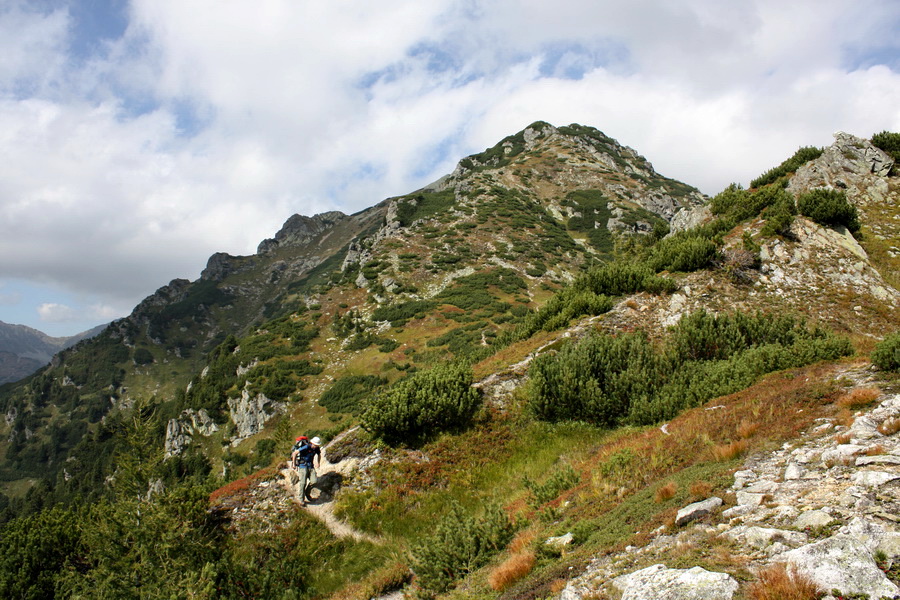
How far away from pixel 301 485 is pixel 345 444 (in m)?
1.74

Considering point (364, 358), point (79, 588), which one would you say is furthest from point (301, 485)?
point (364, 358)

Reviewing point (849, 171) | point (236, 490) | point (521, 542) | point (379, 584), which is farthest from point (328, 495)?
point (849, 171)

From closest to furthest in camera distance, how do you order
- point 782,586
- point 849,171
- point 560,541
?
point 782,586
point 560,541
point 849,171

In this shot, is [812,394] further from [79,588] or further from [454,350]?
[454,350]

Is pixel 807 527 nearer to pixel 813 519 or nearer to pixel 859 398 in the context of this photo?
pixel 813 519

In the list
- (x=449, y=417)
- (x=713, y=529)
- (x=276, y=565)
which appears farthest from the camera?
(x=449, y=417)

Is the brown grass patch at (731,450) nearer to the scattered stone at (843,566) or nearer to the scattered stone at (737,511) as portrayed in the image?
the scattered stone at (737,511)

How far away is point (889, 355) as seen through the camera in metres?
6.43

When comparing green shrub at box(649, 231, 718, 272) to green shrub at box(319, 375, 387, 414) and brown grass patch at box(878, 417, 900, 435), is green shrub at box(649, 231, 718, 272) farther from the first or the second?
green shrub at box(319, 375, 387, 414)

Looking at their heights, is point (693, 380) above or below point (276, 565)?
A: above

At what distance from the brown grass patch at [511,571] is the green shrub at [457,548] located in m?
0.93

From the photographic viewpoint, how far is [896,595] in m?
2.36

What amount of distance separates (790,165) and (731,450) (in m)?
24.9

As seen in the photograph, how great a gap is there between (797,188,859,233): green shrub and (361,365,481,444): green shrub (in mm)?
16105
